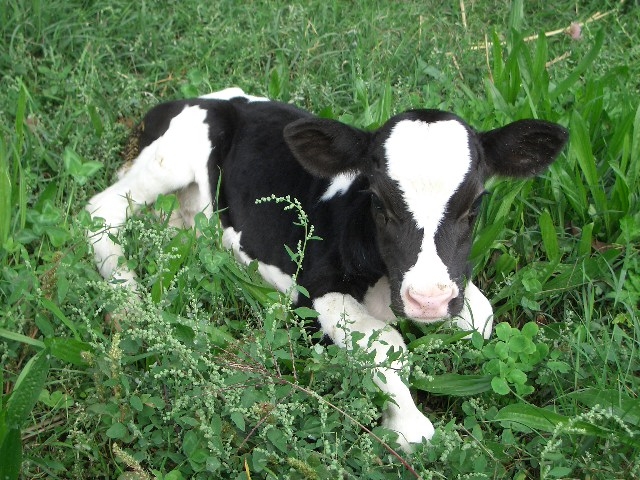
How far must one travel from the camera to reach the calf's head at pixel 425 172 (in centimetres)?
365

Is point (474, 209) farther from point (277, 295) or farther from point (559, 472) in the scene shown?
point (559, 472)

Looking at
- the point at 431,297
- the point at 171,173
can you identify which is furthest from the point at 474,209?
the point at 171,173

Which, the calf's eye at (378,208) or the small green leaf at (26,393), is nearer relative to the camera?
the small green leaf at (26,393)

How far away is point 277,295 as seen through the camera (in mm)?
4020

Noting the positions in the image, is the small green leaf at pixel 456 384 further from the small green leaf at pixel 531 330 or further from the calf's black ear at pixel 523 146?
the calf's black ear at pixel 523 146

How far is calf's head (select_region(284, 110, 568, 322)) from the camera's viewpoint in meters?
3.65

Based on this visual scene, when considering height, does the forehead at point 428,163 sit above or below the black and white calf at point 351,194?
above

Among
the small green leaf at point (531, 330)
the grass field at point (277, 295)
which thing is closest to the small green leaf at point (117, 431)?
the grass field at point (277, 295)

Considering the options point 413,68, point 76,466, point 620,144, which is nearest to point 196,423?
point 76,466

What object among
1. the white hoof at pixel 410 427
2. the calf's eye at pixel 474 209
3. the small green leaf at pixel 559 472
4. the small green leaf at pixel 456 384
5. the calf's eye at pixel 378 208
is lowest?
the white hoof at pixel 410 427

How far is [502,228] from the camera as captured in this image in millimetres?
4555

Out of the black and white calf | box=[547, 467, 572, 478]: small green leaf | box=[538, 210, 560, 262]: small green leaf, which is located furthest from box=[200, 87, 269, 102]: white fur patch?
box=[547, 467, 572, 478]: small green leaf

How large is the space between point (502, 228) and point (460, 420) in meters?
1.06

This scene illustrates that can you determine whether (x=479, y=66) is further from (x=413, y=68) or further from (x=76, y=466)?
(x=76, y=466)
